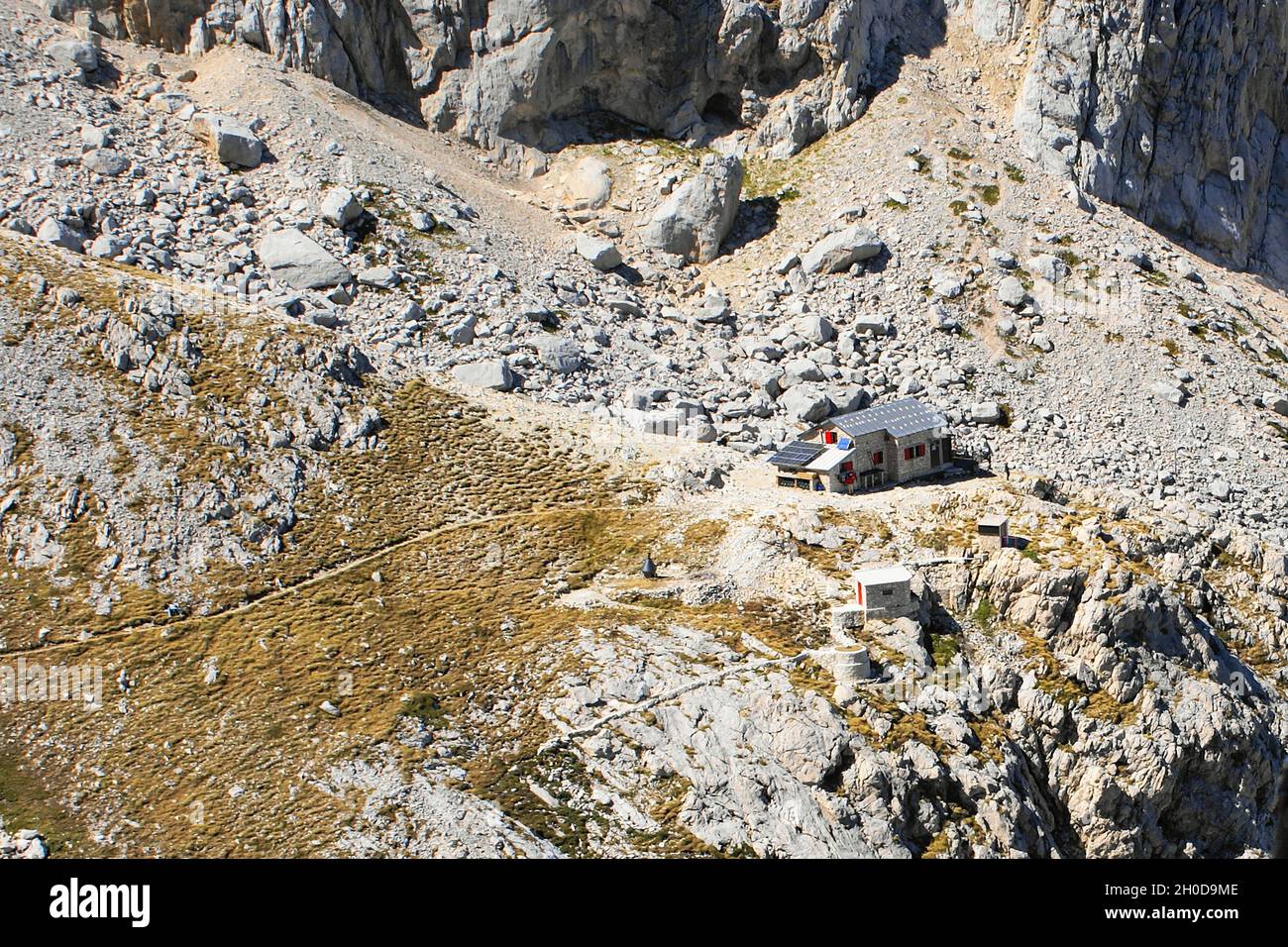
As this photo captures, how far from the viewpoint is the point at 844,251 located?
81.8 m

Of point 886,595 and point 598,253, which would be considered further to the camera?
point 598,253

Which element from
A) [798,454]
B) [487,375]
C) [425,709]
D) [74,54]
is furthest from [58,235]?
[798,454]

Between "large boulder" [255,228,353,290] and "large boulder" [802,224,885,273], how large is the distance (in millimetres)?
29688

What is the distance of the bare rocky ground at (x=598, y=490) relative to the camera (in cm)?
4125

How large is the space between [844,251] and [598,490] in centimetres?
3079

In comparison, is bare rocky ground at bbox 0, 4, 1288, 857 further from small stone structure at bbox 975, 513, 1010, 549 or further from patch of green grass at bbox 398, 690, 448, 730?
small stone structure at bbox 975, 513, 1010, 549

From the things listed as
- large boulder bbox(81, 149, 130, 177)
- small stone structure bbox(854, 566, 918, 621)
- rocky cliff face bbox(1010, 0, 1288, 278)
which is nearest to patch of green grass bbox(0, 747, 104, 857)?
small stone structure bbox(854, 566, 918, 621)

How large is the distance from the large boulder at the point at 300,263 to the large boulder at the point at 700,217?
22.4 meters

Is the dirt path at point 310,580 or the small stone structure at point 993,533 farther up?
the small stone structure at point 993,533

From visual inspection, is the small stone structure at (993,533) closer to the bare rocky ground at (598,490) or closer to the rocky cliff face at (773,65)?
the bare rocky ground at (598,490)

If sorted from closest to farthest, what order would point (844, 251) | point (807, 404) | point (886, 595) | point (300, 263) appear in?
1. point (886, 595)
2. point (807, 404)
3. point (300, 263)
4. point (844, 251)

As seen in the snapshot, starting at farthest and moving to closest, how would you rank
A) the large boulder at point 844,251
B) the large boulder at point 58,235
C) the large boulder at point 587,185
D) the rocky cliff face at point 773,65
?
1. the rocky cliff face at point 773,65
2. the large boulder at point 587,185
3. the large boulder at point 844,251
4. the large boulder at point 58,235

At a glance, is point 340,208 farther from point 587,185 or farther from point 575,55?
point 575,55

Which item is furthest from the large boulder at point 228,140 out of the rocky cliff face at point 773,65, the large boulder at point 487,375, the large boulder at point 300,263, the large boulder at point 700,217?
the large boulder at point 700,217
